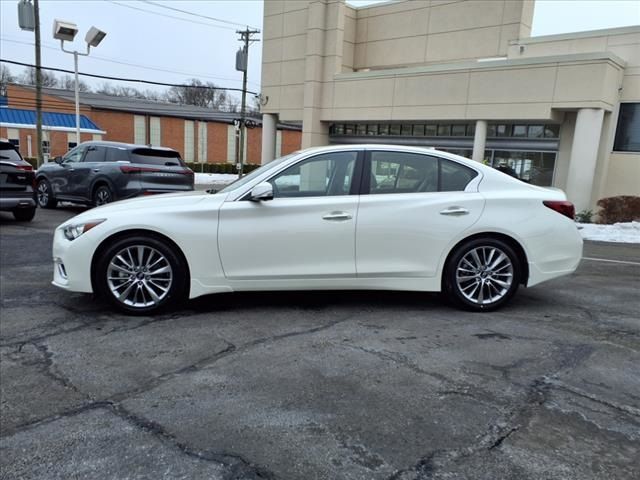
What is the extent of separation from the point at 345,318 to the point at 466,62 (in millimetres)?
15852

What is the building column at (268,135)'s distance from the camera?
78.7ft

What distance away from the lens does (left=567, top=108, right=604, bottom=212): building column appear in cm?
1515

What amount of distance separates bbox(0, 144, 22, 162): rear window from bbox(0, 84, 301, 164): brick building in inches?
1356

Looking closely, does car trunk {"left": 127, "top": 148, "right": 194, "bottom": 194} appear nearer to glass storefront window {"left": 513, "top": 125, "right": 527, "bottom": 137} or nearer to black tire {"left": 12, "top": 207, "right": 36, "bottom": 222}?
black tire {"left": 12, "top": 207, "right": 36, "bottom": 222}

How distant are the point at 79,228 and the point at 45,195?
10.4m

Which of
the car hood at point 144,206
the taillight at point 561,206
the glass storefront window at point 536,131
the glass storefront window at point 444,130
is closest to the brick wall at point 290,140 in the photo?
the glass storefront window at point 444,130

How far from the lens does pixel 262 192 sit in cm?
461

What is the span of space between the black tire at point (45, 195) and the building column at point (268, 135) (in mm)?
11396

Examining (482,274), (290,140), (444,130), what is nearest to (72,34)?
(444,130)

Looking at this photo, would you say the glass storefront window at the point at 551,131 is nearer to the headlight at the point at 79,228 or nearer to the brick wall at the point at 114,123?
the headlight at the point at 79,228

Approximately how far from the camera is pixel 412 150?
199 inches

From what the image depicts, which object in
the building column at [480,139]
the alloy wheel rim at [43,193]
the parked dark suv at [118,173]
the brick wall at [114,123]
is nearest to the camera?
the parked dark suv at [118,173]

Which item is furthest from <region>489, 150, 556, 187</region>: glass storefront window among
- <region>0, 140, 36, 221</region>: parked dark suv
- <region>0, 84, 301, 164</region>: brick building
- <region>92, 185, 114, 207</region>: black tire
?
<region>0, 84, 301, 164</region>: brick building

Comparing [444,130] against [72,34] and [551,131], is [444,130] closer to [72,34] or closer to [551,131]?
[551,131]
